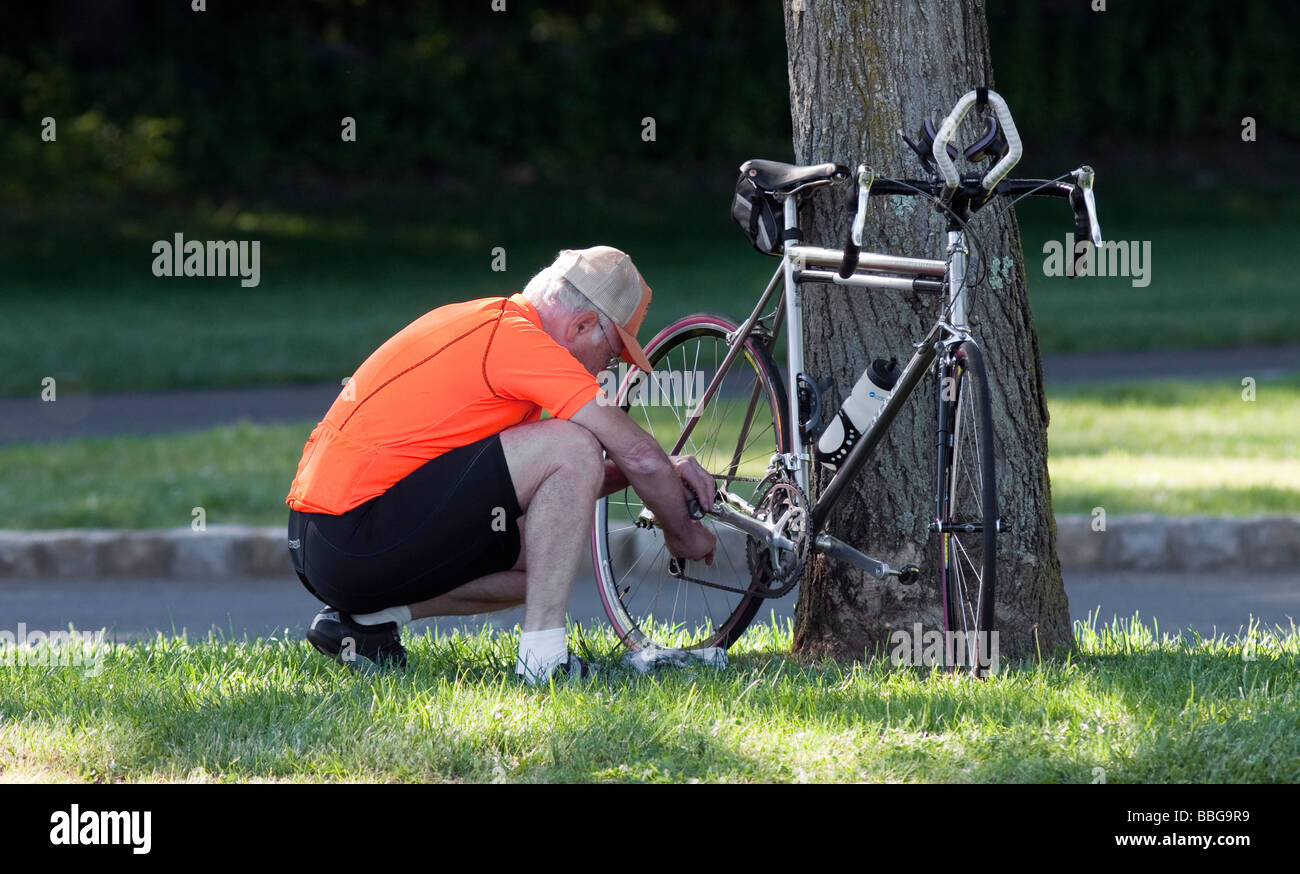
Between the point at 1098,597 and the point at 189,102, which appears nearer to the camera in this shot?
the point at 1098,597

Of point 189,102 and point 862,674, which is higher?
point 189,102

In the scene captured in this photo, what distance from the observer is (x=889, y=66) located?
15.1 feet

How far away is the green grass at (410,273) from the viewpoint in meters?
13.7

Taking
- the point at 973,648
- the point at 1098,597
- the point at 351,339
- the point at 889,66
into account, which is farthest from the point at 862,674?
the point at 351,339

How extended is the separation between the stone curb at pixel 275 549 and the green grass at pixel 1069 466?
0.61ft

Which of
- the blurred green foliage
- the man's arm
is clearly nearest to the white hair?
the man's arm

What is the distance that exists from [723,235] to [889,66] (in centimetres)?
1608

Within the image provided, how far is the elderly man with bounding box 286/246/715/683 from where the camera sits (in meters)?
4.40

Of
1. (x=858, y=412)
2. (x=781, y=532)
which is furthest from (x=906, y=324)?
(x=781, y=532)

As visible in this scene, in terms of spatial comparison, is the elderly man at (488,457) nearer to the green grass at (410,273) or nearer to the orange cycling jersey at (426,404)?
the orange cycling jersey at (426,404)

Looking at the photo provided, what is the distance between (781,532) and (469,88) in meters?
18.7

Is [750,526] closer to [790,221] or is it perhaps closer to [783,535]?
[783,535]

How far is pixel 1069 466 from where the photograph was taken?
27.7ft
